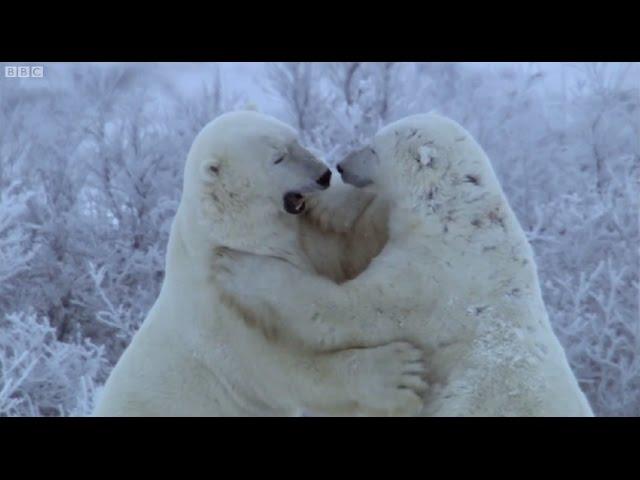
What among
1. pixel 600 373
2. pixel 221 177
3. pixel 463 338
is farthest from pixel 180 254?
pixel 600 373

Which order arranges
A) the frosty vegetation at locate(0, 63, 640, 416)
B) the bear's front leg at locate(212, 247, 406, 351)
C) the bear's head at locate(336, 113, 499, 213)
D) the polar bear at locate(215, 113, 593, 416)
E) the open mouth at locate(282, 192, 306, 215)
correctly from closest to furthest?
the polar bear at locate(215, 113, 593, 416) → the bear's front leg at locate(212, 247, 406, 351) → the bear's head at locate(336, 113, 499, 213) → the open mouth at locate(282, 192, 306, 215) → the frosty vegetation at locate(0, 63, 640, 416)

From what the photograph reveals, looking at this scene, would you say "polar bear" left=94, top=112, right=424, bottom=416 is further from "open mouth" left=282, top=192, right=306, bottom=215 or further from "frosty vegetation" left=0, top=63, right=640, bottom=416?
"frosty vegetation" left=0, top=63, right=640, bottom=416

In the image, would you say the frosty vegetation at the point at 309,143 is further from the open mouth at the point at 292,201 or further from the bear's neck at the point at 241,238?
the open mouth at the point at 292,201

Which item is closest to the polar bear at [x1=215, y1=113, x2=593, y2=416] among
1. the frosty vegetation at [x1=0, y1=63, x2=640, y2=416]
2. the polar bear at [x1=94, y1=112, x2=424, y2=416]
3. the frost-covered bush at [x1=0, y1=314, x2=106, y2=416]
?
the polar bear at [x1=94, y1=112, x2=424, y2=416]

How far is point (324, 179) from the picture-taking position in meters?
3.70

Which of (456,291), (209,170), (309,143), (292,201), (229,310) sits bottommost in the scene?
(456,291)

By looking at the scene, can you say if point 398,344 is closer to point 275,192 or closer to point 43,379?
point 275,192

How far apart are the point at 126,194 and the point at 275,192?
759 cm

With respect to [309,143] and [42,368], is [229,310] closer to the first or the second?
[42,368]

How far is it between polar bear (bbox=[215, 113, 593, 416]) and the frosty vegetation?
20.7 ft

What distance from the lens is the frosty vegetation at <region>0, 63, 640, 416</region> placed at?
32.5 ft

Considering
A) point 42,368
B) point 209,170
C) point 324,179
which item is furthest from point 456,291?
point 42,368

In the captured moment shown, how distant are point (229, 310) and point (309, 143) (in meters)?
7.31

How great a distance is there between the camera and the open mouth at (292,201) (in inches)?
146
